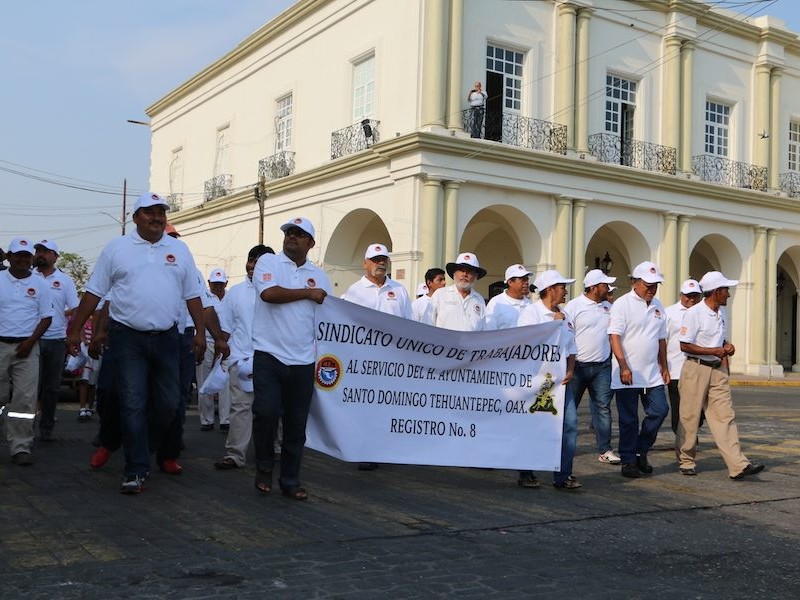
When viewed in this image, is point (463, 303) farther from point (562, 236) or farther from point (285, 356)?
point (562, 236)

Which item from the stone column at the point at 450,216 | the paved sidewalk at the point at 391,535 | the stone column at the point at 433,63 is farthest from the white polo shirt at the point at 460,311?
the stone column at the point at 433,63

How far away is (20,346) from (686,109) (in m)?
24.2

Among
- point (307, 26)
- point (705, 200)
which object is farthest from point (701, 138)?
point (307, 26)

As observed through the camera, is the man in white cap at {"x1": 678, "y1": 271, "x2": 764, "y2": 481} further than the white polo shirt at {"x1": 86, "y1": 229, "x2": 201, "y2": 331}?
Yes

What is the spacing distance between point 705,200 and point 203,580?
87.6 feet

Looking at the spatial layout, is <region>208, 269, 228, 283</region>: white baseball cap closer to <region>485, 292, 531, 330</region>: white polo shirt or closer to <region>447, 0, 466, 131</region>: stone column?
<region>485, 292, 531, 330</region>: white polo shirt

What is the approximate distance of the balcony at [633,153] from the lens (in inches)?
1032

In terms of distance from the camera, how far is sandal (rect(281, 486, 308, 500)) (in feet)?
21.0

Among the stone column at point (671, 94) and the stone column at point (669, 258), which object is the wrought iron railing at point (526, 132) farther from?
the stone column at point (669, 258)

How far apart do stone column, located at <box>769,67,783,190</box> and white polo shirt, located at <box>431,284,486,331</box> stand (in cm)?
2503

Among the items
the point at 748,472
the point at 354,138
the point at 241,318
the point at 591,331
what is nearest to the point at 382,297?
the point at 241,318

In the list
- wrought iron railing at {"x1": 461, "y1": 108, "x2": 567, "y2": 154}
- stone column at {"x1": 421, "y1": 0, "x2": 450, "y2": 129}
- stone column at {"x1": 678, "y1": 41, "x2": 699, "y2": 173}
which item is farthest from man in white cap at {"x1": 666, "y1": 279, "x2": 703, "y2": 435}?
stone column at {"x1": 678, "y1": 41, "x2": 699, "y2": 173}

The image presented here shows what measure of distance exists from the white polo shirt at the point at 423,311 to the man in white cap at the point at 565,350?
1.04 metres

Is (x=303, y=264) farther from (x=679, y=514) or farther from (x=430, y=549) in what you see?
(x=679, y=514)
